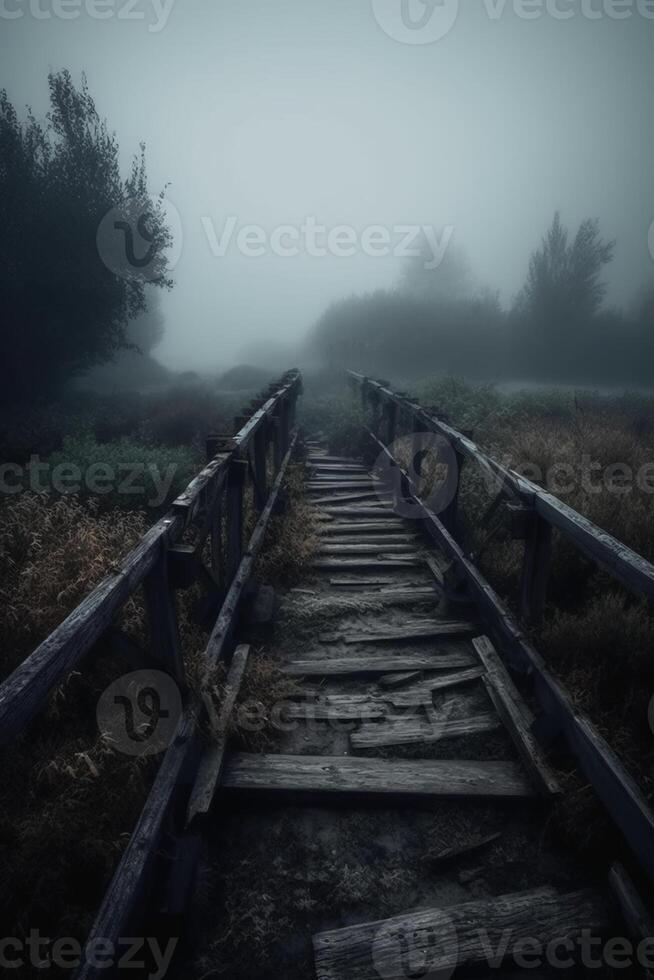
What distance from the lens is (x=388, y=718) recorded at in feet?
10.0

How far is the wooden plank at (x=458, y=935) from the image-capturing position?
1805mm

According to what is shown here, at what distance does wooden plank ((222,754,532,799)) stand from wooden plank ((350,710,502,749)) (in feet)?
0.53

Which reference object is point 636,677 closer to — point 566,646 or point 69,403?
point 566,646

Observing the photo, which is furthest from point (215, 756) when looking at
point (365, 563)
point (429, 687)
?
point (365, 563)

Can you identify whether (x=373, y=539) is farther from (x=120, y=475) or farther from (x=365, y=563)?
(x=120, y=475)

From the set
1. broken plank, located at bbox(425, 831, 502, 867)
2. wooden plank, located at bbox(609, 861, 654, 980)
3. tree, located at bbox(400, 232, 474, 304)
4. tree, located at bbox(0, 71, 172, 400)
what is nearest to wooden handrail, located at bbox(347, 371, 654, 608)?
wooden plank, located at bbox(609, 861, 654, 980)

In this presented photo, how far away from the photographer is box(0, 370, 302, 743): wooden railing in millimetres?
1383

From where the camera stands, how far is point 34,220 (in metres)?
14.2

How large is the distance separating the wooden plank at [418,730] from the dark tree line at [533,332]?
2272 centimetres

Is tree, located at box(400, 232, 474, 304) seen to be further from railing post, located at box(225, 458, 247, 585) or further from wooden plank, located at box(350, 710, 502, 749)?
wooden plank, located at box(350, 710, 502, 749)

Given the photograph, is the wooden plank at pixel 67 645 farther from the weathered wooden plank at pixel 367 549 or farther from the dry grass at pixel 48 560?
the weathered wooden plank at pixel 367 549

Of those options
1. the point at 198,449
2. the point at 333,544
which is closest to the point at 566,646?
the point at 333,544

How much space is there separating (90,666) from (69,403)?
1622 cm

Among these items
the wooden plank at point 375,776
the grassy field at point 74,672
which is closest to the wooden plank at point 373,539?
the grassy field at point 74,672
